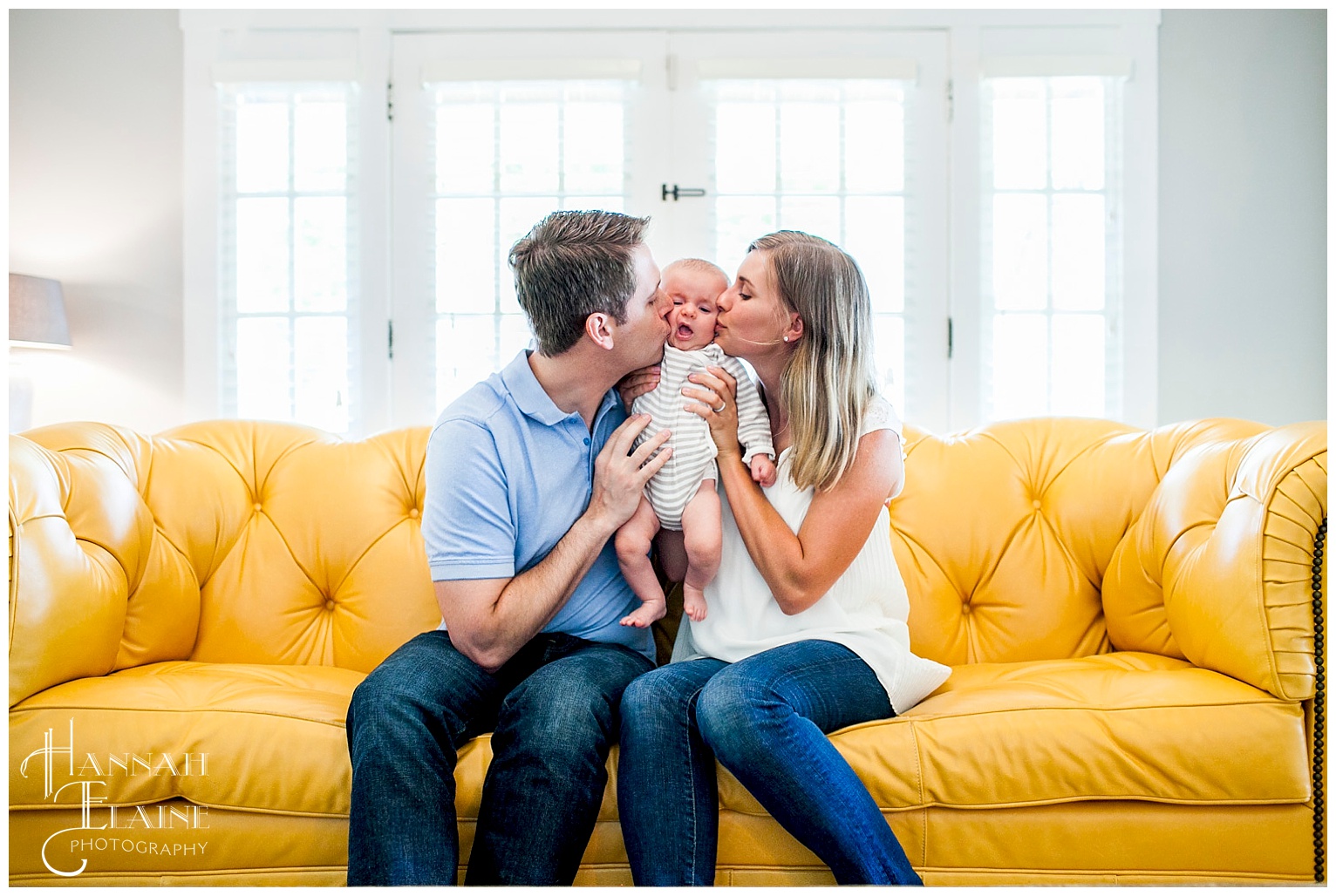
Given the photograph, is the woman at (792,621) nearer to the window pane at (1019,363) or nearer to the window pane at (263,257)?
the window pane at (1019,363)

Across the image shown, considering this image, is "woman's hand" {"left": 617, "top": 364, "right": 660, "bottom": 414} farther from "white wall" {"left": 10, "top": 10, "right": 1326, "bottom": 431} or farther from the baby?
"white wall" {"left": 10, "top": 10, "right": 1326, "bottom": 431}

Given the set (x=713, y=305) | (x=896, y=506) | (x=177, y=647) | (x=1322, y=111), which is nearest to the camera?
(x=713, y=305)

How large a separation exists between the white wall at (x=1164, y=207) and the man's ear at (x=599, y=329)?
1834 millimetres

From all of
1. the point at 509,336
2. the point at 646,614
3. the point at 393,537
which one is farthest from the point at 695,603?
the point at 509,336

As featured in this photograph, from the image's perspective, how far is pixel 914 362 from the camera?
2.63 metres

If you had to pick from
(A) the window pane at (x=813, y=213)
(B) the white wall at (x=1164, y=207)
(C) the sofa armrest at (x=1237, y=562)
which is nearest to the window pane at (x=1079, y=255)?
(B) the white wall at (x=1164, y=207)

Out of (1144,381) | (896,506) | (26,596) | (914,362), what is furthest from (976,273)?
(26,596)

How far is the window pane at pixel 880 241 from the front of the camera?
263 centimetres

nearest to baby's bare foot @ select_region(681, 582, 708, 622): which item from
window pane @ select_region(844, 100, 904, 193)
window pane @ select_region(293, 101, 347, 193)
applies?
window pane @ select_region(844, 100, 904, 193)

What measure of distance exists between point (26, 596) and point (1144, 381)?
8.78ft

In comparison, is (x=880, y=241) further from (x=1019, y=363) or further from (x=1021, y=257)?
(x=1019, y=363)

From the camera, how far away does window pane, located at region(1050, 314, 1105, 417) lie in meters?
2.63

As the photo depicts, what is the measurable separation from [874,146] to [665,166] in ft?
1.98

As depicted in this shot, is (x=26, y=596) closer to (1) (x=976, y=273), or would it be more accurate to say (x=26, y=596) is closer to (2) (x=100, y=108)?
A: (2) (x=100, y=108)
